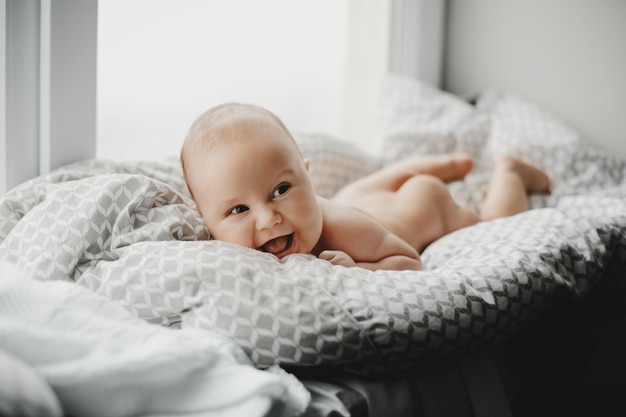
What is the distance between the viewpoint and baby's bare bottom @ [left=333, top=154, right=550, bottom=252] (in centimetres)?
148

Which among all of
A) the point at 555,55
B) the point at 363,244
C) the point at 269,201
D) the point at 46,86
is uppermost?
the point at 555,55

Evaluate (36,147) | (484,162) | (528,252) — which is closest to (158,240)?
(36,147)

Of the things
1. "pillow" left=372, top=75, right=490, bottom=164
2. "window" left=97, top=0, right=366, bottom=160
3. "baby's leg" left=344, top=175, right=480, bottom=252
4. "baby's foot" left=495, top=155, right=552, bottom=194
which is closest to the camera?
"baby's leg" left=344, top=175, right=480, bottom=252

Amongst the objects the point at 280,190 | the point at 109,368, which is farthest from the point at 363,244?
the point at 109,368

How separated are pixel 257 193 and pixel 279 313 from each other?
0.28m

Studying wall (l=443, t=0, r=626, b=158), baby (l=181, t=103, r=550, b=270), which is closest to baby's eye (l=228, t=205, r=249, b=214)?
baby (l=181, t=103, r=550, b=270)

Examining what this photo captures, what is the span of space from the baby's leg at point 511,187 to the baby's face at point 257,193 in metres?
0.61

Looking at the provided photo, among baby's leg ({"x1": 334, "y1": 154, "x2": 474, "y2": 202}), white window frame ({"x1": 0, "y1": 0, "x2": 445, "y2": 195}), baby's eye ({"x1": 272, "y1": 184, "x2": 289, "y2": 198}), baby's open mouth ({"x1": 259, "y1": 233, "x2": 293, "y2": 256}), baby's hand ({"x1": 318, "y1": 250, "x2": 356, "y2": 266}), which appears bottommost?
baby's hand ({"x1": 318, "y1": 250, "x2": 356, "y2": 266})

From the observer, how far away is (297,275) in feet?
3.23

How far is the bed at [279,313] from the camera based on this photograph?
729 millimetres

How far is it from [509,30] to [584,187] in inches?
28.7

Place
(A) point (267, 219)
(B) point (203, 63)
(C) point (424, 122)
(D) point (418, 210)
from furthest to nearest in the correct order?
(C) point (424, 122) < (B) point (203, 63) < (D) point (418, 210) < (A) point (267, 219)

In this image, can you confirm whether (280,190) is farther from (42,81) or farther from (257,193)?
(42,81)

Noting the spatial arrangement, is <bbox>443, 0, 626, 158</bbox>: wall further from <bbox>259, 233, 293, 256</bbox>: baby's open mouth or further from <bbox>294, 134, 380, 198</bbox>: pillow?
<bbox>259, 233, 293, 256</bbox>: baby's open mouth
